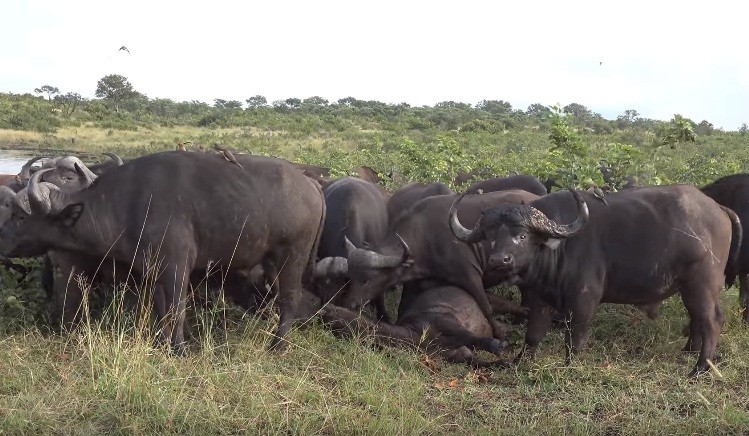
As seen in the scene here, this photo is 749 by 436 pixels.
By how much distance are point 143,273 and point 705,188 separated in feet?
17.5

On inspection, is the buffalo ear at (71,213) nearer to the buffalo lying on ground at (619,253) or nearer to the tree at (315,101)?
the buffalo lying on ground at (619,253)

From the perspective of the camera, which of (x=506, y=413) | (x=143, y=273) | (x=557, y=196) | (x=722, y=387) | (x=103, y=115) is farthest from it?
(x=103, y=115)

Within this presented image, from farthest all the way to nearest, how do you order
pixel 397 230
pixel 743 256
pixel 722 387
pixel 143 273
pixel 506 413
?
pixel 397 230
pixel 743 256
pixel 143 273
pixel 722 387
pixel 506 413

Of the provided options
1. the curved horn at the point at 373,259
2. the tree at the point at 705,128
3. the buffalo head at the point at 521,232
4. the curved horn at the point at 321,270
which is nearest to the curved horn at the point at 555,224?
the buffalo head at the point at 521,232

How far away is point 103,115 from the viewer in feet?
138

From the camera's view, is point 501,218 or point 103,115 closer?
point 501,218

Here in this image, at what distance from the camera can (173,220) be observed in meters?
6.01

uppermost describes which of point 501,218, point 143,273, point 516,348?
point 501,218

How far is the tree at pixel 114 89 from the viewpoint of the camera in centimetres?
5350

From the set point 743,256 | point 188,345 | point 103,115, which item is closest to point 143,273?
point 188,345

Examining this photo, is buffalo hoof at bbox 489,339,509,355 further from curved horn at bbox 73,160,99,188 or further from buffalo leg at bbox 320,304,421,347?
curved horn at bbox 73,160,99,188

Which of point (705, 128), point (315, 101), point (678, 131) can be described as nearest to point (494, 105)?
point (315, 101)

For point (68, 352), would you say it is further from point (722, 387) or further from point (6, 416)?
point (722, 387)

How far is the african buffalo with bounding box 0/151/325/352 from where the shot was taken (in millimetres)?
5996
